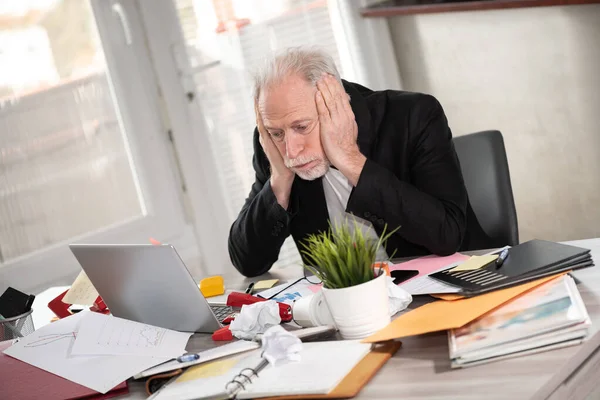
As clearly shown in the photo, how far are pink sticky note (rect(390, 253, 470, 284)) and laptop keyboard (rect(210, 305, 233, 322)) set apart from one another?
355 millimetres

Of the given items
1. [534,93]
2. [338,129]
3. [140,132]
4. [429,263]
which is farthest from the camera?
[140,132]

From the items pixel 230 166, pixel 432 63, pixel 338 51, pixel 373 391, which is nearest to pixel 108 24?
pixel 230 166

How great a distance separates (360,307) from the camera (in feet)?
4.12

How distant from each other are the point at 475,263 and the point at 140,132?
6.84 ft

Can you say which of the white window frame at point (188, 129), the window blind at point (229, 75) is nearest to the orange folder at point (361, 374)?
the window blind at point (229, 75)

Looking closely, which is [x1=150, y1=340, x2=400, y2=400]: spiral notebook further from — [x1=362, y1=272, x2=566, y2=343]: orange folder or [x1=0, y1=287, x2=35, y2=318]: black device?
[x1=0, y1=287, x2=35, y2=318]: black device

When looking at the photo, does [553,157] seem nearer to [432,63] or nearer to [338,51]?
[432,63]

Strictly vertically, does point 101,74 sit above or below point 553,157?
above

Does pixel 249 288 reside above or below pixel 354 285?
below

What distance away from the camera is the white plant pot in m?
1.25

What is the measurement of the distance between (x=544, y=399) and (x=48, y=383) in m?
0.86

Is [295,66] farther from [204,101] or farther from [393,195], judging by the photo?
[204,101]

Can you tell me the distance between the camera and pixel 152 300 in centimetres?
159

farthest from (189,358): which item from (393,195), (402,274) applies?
(393,195)
